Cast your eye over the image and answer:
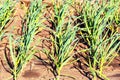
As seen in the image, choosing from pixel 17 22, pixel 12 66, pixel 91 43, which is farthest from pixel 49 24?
pixel 12 66

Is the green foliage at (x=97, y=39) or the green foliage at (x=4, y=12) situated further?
Answer: the green foliage at (x=4, y=12)

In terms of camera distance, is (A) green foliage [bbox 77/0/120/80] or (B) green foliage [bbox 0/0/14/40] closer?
(A) green foliage [bbox 77/0/120/80]

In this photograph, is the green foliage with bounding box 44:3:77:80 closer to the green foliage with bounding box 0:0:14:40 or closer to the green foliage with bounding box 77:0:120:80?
the green foliage with bounding box 77:0:120:80

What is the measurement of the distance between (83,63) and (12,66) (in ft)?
1.97

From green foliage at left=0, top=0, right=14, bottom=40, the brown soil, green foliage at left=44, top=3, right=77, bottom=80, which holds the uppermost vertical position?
green foliage at left=0, top=0, right=14, bottom=40

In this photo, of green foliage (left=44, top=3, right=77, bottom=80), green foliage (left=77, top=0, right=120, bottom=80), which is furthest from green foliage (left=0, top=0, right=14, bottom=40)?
green foliage (left=77, top=0, right=120, bottom=80)

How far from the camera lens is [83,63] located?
2.58 metres

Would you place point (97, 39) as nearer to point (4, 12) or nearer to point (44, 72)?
point (44, 72)

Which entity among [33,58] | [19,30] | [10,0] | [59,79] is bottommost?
[59,79]

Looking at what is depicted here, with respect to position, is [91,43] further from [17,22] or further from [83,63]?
[17,22]

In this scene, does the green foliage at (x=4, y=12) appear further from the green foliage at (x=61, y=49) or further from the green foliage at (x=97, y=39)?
the green foliage at (x=97, y=39)

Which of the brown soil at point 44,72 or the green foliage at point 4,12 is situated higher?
the green foliage at point 4,12

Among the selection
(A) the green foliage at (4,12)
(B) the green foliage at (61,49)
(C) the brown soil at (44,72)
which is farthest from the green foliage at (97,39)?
(A) the green foliage at (4,12)

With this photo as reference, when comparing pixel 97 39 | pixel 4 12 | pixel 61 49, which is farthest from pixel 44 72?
pixel 4 12
